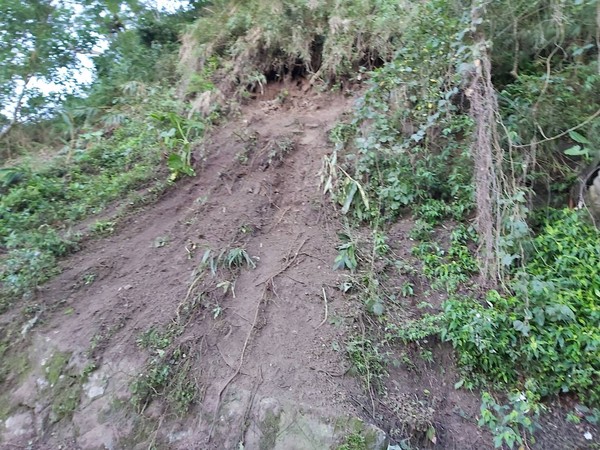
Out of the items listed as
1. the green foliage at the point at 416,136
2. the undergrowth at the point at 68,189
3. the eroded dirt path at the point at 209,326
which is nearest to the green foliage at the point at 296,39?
the green foliage at the point at 416,136

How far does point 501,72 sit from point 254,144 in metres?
3.22

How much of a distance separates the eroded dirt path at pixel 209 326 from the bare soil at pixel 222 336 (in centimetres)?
1

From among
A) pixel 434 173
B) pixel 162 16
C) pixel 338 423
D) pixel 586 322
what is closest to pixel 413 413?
pixel 338 423

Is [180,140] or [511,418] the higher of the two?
[180,140]

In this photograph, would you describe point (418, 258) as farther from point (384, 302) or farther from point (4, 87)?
point (4, 87)

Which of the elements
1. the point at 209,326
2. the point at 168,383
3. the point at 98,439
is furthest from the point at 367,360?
the point at 98,439

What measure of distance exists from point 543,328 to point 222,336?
2801 millimetres

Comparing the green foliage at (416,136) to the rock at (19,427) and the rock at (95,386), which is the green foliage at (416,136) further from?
the rock at (19,427)

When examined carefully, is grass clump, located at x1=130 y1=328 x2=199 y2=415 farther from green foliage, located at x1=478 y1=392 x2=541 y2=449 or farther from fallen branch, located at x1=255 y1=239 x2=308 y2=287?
green foliage, located at x1=478 y1=392 x2=541 y2=449

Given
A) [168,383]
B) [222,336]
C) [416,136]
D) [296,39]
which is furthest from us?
[296,39]

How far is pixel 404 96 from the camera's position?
585 centimetres

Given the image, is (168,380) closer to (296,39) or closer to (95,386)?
(95,386)

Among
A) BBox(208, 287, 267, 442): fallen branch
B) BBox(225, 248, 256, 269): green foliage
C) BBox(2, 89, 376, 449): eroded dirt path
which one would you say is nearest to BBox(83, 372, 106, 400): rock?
BBox(2, 89, 376, 449): eroded dirt path

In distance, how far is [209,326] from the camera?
462 centimetres
